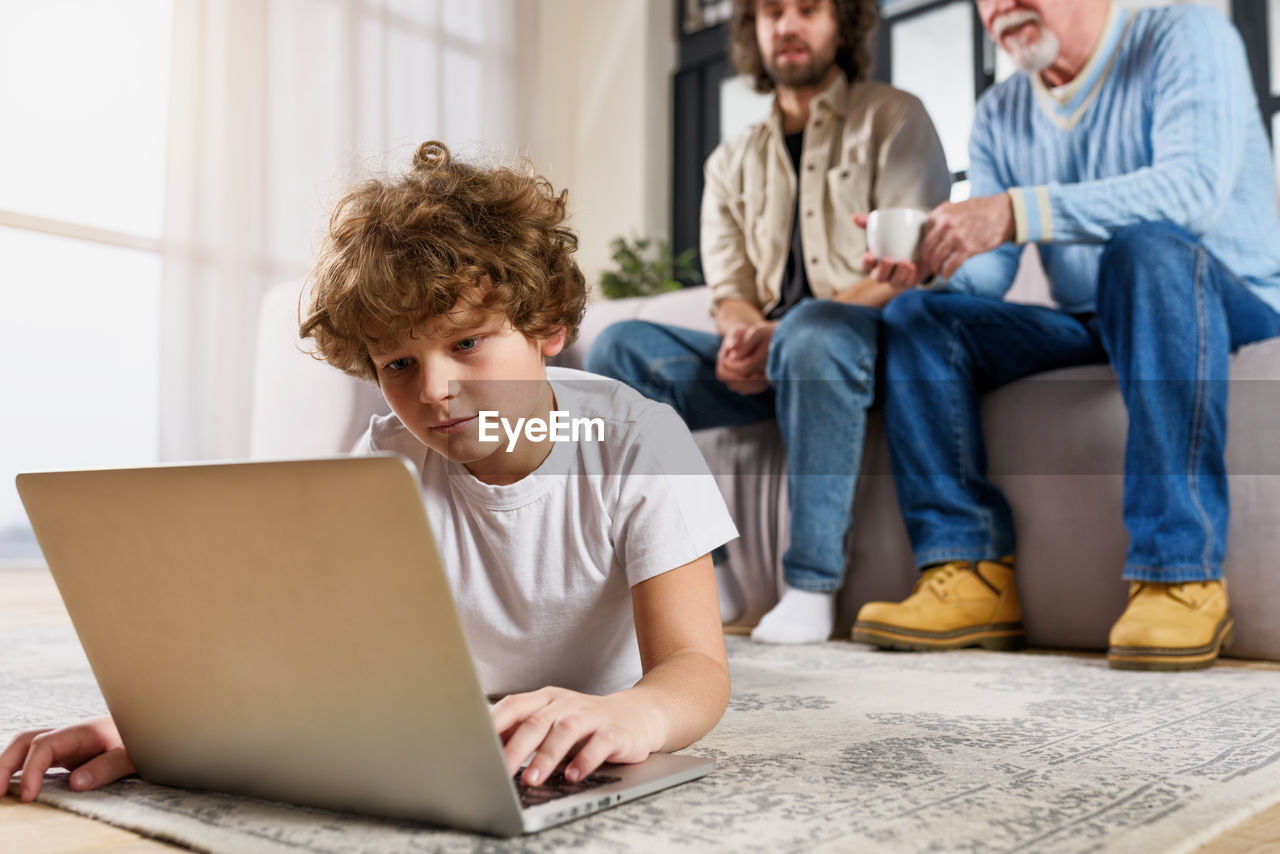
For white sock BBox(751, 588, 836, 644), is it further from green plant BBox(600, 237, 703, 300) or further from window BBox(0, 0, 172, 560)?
window BBox(0, 0, 172, 560)

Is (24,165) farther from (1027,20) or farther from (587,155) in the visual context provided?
(1027,20)

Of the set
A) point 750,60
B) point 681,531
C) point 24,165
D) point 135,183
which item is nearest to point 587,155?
point 135,183

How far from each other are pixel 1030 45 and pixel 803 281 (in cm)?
44

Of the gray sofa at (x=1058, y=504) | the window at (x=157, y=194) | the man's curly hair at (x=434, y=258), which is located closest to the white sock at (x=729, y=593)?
the gray sofa at (x=1058, y=504)

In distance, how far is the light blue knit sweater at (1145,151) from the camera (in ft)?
3.98

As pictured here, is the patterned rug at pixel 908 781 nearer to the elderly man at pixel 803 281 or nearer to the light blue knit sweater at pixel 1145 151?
the elderly man at pixel 803 281

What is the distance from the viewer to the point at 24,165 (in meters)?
2.73

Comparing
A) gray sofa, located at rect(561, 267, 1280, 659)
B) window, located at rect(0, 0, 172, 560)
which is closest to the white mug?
→ gray sofa, located at rect(561, 267, 1280, 659)

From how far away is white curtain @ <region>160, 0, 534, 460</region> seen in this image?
119 inches

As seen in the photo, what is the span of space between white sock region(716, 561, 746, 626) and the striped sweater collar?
72 centimetres

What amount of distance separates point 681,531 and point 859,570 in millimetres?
816

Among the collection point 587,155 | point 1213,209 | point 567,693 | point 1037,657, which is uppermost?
point 587,155

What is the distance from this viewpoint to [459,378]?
2.05ft

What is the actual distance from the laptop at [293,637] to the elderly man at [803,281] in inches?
32.5
